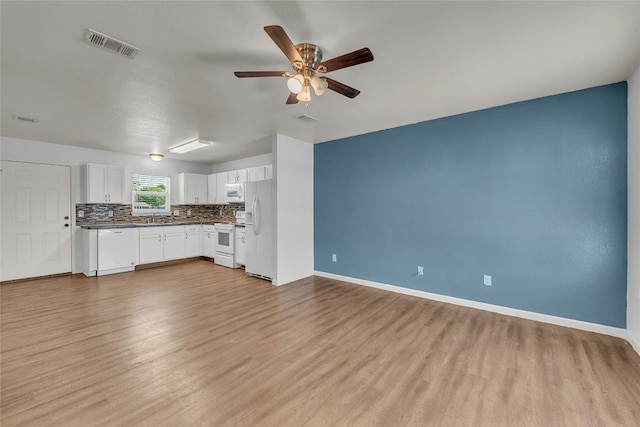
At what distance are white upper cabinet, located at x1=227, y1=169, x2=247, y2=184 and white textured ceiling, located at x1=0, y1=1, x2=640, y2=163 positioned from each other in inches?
89.2

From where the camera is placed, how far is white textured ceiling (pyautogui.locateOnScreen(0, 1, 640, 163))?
1.73 metres

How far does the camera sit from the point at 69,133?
4414mm

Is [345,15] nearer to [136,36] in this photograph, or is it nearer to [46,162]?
[136,36]

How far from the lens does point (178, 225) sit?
6371 millimetres

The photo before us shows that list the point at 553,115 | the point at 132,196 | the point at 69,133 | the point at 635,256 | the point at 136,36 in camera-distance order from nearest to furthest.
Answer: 1. the point at 136,36
2. the point at 635,256
3. the point at 553,115
4. the point at 69,133
5. the point at 132,196

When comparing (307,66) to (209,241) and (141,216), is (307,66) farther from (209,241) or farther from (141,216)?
(141,216)

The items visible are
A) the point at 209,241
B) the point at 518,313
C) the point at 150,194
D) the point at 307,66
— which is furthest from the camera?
the point at 209,241

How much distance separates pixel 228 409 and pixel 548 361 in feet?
8.57

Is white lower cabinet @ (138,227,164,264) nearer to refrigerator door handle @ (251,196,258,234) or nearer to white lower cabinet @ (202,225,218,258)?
white lower cabinet @ (202,225,218,258)

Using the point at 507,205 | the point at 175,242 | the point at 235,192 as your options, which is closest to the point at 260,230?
the point at 235,192

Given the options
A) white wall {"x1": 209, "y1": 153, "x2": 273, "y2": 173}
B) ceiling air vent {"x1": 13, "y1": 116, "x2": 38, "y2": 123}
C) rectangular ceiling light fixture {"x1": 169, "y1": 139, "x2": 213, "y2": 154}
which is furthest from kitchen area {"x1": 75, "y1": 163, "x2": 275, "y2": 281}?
ceiling air vent {"x1": 13, "y1": 116, "x2": 38, "y2": 123}

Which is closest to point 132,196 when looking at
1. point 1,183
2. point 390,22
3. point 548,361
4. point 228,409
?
point 1,183

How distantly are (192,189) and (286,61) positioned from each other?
216 inches

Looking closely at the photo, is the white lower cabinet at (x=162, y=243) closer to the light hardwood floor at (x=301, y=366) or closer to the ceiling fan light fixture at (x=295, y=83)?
the light hardwood floor at (x=301, y=366)
